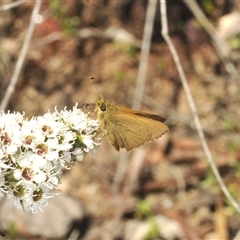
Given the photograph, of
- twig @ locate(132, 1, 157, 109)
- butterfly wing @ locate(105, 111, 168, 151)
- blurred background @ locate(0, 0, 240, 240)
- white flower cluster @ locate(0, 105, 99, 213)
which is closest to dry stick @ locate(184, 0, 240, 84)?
blurred background @ locate(0, 0, 240, 240)

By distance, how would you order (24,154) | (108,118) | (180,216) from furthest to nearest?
(180,216)
(108,118)
(24,154)

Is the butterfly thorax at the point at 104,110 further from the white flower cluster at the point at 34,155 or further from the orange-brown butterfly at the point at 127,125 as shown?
the white flower cluster at the point at 34,155

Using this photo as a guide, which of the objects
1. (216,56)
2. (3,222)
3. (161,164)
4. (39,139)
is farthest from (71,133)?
(216,56)

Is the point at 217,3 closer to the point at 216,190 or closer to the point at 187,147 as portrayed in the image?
the point at 187,147

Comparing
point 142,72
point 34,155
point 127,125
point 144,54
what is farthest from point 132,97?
point 34,155

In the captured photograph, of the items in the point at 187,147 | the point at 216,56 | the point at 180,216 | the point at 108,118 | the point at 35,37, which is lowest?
the point at 180,216

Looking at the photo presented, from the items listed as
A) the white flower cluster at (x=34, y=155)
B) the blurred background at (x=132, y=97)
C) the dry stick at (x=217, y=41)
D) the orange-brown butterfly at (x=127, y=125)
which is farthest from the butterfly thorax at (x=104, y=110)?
the dry stick at (x=217, y=41)

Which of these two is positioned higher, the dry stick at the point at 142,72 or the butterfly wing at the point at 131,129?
the dry stick at the point at 142,72
